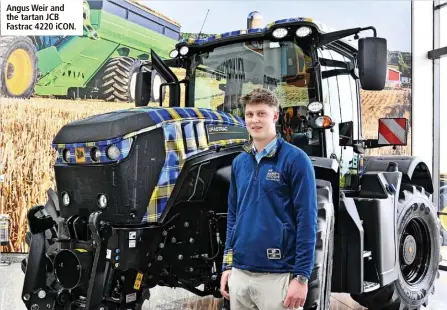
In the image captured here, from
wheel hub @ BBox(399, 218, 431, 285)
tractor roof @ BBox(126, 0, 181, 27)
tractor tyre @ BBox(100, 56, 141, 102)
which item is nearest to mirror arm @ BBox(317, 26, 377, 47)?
wheel hub @ BBox(399, 218, 431, 285)

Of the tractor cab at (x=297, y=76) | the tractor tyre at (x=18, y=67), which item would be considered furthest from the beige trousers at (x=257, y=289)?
the tractor tyre at (x=18, y=67)

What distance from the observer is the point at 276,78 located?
4105 mm

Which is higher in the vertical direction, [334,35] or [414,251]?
[334,35]

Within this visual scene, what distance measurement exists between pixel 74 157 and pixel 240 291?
1495 mm

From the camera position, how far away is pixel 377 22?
8375 mm

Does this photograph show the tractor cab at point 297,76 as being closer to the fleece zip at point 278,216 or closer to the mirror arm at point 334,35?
the mirror arm at point 334,35

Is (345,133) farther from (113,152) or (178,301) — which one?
(178,301)

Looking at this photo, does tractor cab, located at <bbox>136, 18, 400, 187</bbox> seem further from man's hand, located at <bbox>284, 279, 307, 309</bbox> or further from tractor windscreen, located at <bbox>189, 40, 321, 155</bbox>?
man's hand, located at <bbox>284, 279, 307, 309</bbox>

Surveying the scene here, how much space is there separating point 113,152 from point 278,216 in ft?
4.08

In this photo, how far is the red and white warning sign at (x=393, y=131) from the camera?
175 inches

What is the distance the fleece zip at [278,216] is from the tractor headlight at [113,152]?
1.00 m

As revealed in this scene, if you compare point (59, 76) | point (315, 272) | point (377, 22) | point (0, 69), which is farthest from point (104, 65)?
point (315, 272)

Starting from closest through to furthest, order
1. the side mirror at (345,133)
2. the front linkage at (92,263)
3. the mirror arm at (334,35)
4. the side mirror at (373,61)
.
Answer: the front linkage at (92,263)
the side mirror at (373,61)
the mirror arm at (334,35)
the side mirror at (345,133)

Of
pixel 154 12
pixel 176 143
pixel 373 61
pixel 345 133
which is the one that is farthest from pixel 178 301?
pixel 154 12
